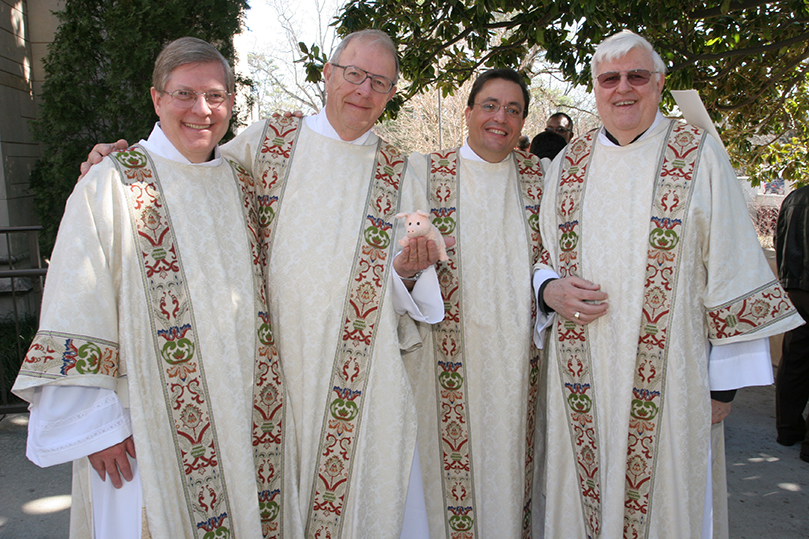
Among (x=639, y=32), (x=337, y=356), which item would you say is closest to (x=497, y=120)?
(x=337, y=356)

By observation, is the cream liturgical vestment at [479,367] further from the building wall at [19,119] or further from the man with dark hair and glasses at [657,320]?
the building wall at [19,119]

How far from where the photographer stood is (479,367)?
108 inches

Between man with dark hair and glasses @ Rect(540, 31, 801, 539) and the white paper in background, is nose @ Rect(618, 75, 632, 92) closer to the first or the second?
man with dark hair and glasses @ Rect(540, 31, 801, 539)

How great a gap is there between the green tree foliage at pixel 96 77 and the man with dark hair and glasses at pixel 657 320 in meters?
5.39

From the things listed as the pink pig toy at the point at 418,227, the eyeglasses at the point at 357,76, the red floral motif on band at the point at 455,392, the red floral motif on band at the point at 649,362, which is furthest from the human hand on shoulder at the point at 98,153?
the red floral motif on band at the point at 649,362

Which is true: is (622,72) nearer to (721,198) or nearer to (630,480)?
(721,198)

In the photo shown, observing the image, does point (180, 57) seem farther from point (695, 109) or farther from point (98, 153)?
point (695, 109)

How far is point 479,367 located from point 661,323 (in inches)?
31.2

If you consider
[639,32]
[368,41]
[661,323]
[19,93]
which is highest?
[19,93]

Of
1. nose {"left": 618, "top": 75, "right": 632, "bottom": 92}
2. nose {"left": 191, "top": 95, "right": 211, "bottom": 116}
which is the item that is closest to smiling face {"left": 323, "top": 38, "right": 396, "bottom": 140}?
nose {"left": 191, "top": 95, "right": 211, "bottom": 116}

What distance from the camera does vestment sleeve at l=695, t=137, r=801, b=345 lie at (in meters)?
2.30

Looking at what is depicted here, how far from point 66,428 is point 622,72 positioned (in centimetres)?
236

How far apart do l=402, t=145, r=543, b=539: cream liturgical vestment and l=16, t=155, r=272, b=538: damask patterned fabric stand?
0.86 meters

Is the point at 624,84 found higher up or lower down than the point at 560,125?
lower down
